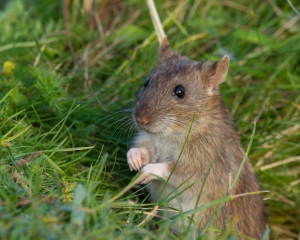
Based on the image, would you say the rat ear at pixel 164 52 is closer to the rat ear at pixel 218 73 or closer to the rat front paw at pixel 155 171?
the rat ear at pixel 218 73

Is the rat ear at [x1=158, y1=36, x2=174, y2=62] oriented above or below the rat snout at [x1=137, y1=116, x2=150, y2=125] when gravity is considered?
above

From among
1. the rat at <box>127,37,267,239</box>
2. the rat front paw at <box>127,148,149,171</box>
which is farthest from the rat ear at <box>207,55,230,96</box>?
the rat front paw at <box>127,148,149,171</box>

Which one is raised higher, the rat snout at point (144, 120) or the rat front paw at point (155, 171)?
the rat snout at point (144, 120)

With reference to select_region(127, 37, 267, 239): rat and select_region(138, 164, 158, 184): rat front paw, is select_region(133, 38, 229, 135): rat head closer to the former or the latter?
select_region(127, 37, 267, 239): rat

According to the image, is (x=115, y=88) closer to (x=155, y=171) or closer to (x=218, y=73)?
(x=218, y=73)

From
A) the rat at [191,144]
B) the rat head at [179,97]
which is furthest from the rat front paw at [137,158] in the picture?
the rat head at [179,97]

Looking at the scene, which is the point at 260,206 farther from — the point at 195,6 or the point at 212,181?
the point at 195,6

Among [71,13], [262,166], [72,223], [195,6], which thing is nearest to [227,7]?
[195,6]
